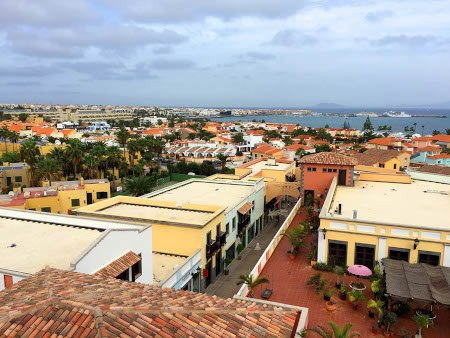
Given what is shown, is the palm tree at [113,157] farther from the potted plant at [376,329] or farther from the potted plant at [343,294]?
the potted plant at [376,329]

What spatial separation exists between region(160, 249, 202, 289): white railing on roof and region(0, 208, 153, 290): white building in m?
1.02

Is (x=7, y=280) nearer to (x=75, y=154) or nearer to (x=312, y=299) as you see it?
(x=312, y=299)

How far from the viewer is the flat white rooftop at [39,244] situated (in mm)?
16109

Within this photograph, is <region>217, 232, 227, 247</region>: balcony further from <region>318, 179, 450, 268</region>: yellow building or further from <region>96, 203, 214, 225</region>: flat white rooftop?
<region>318, 179, 450, 268</region>: yellow building

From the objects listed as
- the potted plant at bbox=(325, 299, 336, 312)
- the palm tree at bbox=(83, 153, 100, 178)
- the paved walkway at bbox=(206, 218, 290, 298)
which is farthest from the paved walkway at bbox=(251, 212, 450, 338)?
the palm tree at bbox=(83, 153, 100, 178)

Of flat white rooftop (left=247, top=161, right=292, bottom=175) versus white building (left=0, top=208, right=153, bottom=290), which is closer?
white building (left=0, top=208, right=153, bottom=290)

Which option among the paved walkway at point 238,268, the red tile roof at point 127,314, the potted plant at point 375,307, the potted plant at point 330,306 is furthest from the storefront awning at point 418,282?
the paved walkway at point 238,268

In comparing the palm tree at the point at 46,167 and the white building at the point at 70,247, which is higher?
the white building at the point at 70,247

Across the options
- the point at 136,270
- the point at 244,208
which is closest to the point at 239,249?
the point at 244,208

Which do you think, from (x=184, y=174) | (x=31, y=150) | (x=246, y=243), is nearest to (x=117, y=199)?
(x=246, y=243)

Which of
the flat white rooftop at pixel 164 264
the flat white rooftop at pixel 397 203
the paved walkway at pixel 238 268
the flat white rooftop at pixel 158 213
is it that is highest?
the flat white rooftop at pixel 397 203

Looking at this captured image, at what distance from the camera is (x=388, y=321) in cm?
1460

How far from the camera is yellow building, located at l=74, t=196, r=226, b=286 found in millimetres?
24906

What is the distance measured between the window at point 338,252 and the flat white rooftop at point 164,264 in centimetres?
851
